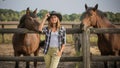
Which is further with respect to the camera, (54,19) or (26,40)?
(26,40)

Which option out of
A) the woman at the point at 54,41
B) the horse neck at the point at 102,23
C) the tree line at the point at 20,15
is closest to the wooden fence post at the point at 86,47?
the woman at the point at 54,41

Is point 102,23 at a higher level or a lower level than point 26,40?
higher

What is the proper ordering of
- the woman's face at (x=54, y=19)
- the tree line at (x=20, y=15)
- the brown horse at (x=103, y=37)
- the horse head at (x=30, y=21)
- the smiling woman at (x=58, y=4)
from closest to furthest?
1. the woman's face at (x=54, y=19)
2. the horse head at (x=30, y=21)
3. the brown horse at (x=103, y=37)
4. the smiling woman at (x=58, y=4)
5. the tree line at (x=20, y=15)

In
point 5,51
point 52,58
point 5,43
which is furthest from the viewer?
point 5,43

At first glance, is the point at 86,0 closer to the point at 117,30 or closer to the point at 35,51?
the point at 35,51

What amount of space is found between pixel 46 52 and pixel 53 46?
154 millimetres

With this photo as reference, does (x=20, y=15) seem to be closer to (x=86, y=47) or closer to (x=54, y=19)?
(x=86, y=47)

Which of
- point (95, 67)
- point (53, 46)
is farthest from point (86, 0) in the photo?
point (53, 46)

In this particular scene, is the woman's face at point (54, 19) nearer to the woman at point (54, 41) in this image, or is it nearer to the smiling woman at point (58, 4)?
the woman at point (54, 41)

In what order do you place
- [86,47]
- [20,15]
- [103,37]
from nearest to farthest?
[86,47]
[103,37]
[20,15]

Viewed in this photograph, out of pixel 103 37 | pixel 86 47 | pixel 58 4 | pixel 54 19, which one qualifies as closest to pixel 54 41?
pixel 54 19

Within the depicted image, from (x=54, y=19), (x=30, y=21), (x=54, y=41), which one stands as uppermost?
(x=54, y=19)

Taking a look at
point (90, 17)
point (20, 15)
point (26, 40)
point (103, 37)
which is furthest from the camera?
point (20, 15)

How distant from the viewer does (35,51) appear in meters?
7.36
